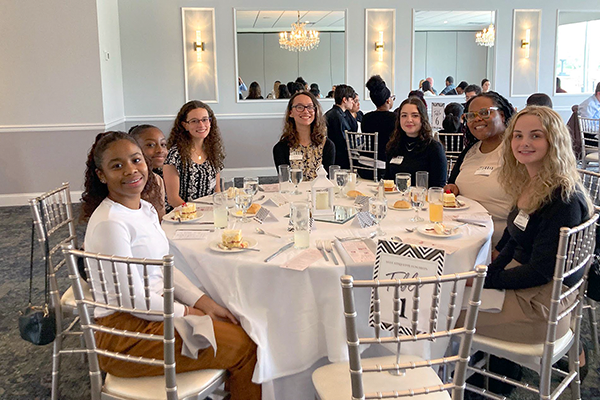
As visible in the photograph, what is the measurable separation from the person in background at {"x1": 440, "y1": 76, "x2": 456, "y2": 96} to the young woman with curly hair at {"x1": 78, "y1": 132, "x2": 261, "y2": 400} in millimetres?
7241

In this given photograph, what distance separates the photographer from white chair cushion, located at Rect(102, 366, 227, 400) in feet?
5.26

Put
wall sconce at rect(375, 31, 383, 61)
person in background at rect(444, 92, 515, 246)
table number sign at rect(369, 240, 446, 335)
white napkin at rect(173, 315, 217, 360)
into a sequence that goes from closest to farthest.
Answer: table number sign at rect(369, 240, 446, 335)
white napkin at rect(173, 315, 217, 360)
person in background at rect(444, 92, 515, 246)
wall sconce at rect(375, 31, 383, 61)

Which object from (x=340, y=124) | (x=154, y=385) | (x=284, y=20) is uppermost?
(x=284, y=20)

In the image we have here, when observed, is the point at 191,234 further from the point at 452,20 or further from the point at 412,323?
the point at 452,20

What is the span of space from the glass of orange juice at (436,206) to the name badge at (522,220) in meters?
0.32

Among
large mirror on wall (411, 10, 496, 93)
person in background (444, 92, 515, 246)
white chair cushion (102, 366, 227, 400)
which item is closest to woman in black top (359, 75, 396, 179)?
person in background (444, 92, 515, 246)

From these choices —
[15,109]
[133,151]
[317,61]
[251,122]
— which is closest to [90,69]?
[15,109]

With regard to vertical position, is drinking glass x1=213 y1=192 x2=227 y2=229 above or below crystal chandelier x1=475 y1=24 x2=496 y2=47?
below

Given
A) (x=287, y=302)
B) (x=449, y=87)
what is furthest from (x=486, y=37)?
(x=287, y=302)

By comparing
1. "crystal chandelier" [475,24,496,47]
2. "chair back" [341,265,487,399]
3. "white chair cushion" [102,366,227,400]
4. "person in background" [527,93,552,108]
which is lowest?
"white chair cushion" [102,366,227,400]

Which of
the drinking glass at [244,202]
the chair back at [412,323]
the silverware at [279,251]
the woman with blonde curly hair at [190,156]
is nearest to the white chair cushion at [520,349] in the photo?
the chair back at [412,323]

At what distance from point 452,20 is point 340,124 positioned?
4073mm

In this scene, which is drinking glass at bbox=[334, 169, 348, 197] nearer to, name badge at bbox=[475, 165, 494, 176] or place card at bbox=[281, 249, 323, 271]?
name badge at bbox=[475, 165, 494, 176]

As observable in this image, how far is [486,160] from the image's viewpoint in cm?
298
